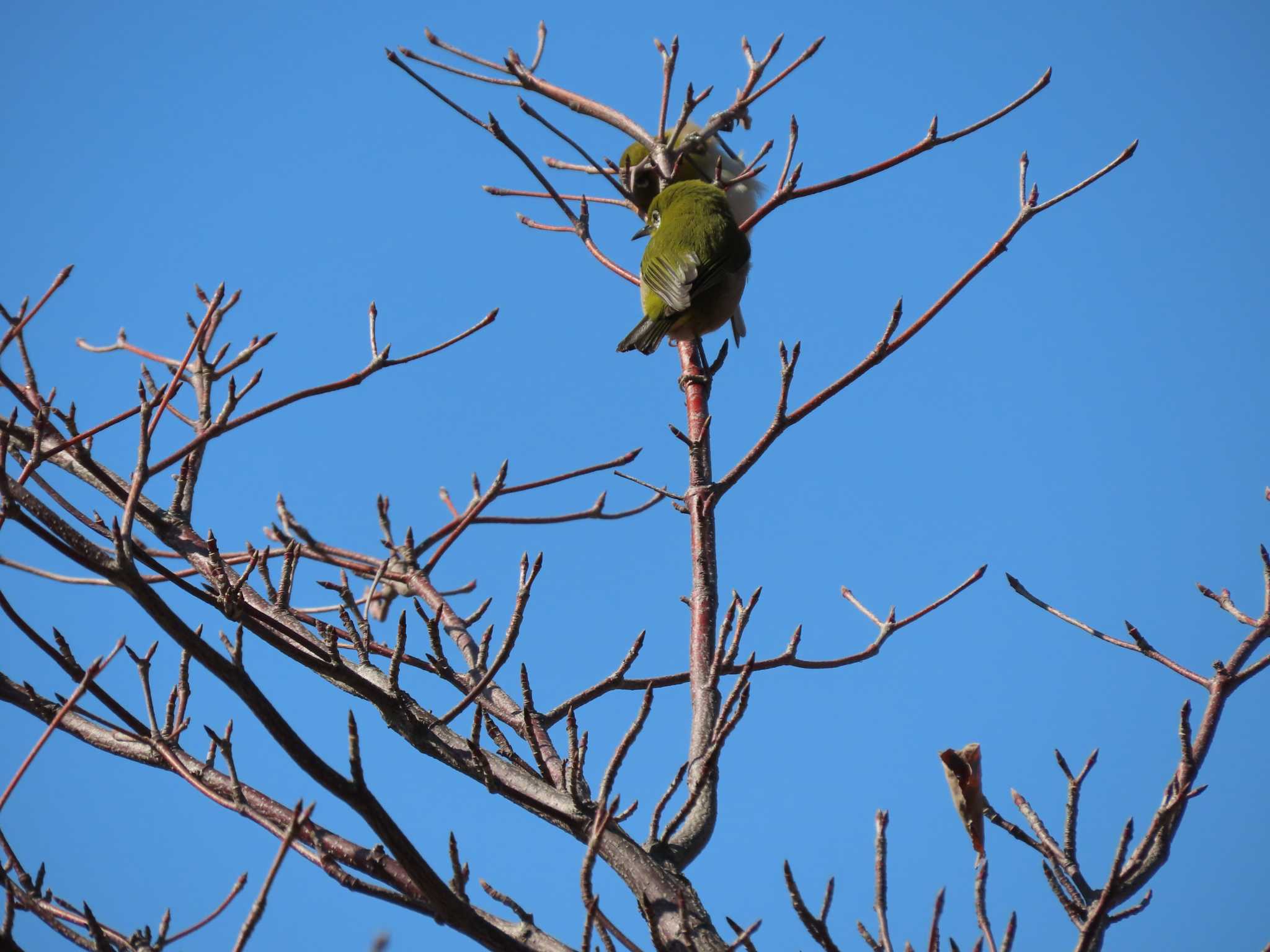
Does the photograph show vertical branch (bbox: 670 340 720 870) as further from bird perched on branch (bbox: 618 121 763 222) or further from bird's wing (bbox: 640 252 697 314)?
bird perched on branch (bbox: 618 121 763 222)

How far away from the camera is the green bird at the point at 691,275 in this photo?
4703mm

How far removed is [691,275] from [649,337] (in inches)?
12.6

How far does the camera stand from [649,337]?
477 cm

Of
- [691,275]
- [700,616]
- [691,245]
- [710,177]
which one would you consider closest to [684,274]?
[691,275]

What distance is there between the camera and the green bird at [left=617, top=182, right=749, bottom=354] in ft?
15.4

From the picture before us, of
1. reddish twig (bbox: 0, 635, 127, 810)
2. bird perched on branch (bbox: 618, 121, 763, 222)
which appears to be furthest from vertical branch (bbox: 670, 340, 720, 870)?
bird perched on branch (bbox: 618, 121, 763, 222)

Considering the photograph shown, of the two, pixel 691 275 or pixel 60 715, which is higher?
pixel 691 275

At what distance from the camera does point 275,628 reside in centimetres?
220

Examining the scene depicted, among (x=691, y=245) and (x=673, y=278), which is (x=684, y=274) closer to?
(x=673, y=278)

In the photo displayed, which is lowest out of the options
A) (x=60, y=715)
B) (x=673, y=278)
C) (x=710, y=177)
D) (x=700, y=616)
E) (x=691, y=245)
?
(x=60, y=715)

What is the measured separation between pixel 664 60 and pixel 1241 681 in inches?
109

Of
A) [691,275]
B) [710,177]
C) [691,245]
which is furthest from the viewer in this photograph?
[710,177]

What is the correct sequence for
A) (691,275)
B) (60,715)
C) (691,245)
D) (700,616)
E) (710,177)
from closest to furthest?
(60,715) → (700,616) → (691,275) → (691,245) → (710,177)

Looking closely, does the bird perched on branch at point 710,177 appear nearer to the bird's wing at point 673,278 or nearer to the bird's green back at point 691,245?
the bird's green back at point 691,245
